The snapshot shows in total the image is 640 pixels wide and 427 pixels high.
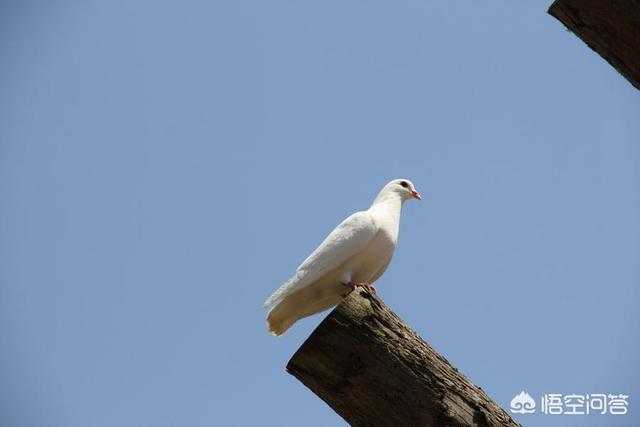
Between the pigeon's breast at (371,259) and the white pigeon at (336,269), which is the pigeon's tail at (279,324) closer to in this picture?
the white pigeon at (336,269)

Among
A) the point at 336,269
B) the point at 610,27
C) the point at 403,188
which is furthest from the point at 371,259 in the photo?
the point at 610,27

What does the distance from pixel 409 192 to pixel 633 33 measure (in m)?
4.41

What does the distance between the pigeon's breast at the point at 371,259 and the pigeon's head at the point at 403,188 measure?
118 centimetres

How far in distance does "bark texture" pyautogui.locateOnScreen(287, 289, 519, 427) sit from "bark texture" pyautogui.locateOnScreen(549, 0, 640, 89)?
178 centimetres

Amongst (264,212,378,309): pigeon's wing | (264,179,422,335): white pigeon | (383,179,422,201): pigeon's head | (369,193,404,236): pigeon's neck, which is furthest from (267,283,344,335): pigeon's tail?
(383,179,422,201): pigeon's head

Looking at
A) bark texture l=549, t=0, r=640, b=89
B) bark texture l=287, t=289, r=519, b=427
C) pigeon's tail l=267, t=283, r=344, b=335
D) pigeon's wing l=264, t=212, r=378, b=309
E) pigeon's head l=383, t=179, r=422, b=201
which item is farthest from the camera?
pigeon's head l=383, t=179, r=422, b=201

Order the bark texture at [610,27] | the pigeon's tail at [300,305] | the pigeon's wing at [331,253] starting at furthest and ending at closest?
the pigeon's tail at [300,305] < the pigeon's wing at [331,253] < the bark texture at [610,27]

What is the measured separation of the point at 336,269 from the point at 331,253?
15 centimetres

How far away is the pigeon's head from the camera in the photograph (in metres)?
7.80

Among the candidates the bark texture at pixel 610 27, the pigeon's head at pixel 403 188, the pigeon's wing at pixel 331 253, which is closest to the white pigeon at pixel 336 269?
A: the pigeon's wing at pixel 331 253

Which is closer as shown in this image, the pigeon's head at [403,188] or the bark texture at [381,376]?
the bark texture at [381,376]

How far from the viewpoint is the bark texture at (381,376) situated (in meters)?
4.20

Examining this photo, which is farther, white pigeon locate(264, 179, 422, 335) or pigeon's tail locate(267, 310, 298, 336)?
pigeon's tail locate(267, 310, 298, 336)

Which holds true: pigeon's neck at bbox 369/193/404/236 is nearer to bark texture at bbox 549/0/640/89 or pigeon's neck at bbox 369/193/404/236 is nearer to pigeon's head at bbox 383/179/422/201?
pigeon's head at bbox 383/179/422/201
